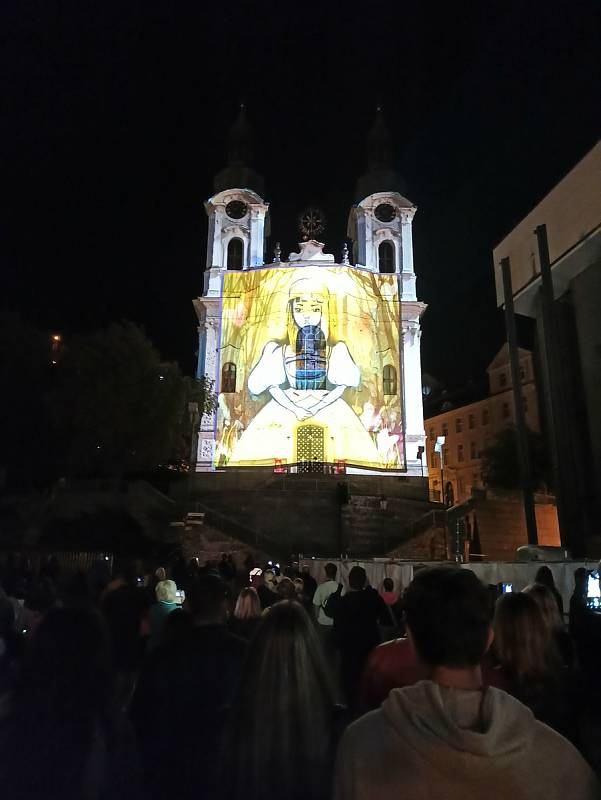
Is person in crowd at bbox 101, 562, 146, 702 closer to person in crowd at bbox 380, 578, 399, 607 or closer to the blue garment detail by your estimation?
person in crowd at bbox 380, 578, 399, 607

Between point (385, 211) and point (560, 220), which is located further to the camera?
point (385, 211)

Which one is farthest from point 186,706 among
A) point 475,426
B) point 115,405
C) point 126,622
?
point 475,426

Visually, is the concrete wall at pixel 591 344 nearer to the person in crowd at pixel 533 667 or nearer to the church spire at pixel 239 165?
the person in crowd at pixel 533 667

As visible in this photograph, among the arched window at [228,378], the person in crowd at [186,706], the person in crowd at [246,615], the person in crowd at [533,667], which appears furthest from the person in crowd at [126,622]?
the arched window at [228,378]

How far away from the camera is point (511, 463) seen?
37438 millimetres

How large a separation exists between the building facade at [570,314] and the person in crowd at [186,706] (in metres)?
19.2

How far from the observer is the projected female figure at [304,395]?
122 feet

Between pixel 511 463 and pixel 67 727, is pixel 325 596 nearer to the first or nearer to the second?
pixel 67 727

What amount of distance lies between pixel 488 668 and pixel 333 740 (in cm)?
105

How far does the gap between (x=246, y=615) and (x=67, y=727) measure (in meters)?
3.11

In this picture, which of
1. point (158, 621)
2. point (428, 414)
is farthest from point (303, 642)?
point (428, 414)

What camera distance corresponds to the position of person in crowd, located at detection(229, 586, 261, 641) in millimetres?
5160

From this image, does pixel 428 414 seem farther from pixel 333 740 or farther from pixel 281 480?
pixel 333 740

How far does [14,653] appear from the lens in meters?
4.73
